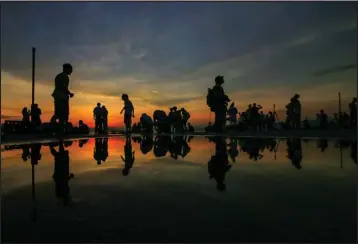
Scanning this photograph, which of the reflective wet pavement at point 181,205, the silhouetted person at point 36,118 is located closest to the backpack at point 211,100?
the silhouetted person at point 36,118

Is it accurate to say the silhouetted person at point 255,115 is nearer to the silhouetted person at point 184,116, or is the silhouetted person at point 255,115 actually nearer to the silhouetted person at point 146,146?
the silhouetted person at point 184,116

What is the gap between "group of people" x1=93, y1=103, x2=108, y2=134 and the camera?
1692cm

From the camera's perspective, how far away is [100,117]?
17.5m

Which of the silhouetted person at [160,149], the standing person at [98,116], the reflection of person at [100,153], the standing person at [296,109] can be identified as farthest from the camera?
the standing person at [98,116]

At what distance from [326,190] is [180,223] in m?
1.53

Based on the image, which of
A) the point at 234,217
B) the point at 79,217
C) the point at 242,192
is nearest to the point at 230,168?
the point at 242,192

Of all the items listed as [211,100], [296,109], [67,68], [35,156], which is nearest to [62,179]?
[35,156]

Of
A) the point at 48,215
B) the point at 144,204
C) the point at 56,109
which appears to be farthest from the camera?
the point at 56,109

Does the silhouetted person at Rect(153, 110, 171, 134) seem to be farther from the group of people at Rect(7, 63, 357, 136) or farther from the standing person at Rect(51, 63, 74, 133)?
the standing person at Rect(51, 63, 74, 133)

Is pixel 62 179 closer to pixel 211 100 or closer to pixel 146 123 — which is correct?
pixel 211 100

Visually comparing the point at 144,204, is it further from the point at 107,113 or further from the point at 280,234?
the point at 107,113

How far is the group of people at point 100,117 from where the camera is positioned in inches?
666

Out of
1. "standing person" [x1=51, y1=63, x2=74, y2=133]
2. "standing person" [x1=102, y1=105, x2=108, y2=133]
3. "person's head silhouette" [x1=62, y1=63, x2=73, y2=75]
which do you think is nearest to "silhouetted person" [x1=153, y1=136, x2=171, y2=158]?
"standing person" [x1=51, y1=63, x2=74, y2=133]

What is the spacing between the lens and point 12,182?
3518 millimetres
